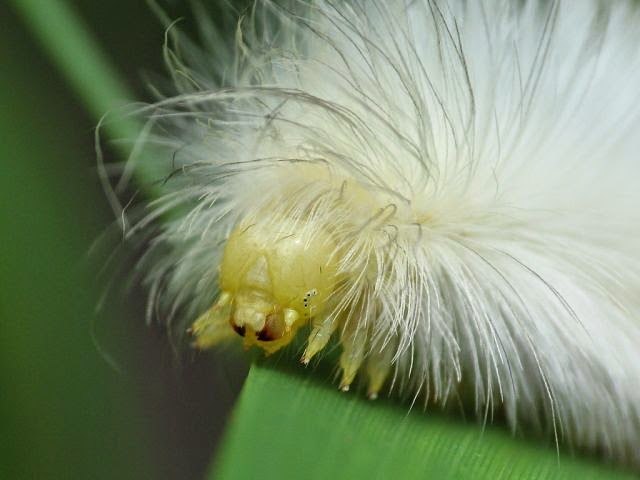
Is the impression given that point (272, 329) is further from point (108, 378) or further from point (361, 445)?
point (108, 378)

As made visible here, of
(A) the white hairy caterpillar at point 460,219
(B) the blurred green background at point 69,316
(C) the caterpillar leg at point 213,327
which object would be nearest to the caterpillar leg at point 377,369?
(A) the white hairy caterpillar at point 460,219

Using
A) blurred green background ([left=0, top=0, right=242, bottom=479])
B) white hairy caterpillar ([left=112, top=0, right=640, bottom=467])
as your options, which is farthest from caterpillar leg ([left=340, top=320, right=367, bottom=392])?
blurred green background ([left=0, top=0, right=242, bottom=479])

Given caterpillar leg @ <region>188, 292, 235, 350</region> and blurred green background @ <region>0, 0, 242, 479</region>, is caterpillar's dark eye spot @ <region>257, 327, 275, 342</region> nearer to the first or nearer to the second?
caterpillar leg @ <region>188, 292, 235, 350</region>

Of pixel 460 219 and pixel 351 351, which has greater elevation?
pixel 460 219

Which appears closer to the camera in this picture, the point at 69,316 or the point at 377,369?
the point at 377,369

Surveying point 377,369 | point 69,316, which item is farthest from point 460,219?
point 69,316

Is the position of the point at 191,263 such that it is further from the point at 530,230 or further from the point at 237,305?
the point at 530,230

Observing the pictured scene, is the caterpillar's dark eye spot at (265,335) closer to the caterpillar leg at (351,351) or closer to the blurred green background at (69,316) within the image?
the caterpillar leg at (351,351)
